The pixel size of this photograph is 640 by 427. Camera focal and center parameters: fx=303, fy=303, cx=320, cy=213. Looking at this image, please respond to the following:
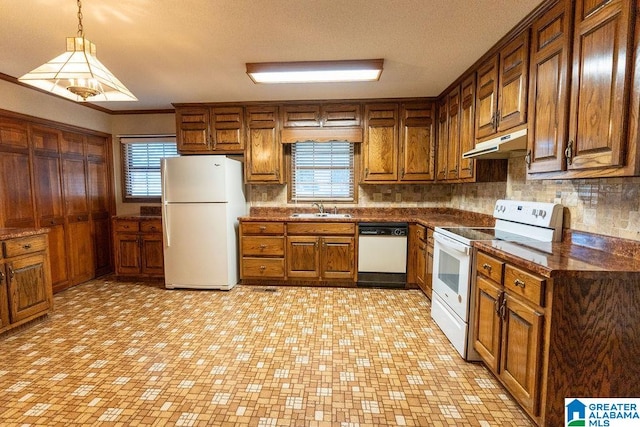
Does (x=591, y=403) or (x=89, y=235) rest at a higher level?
(x=89, y=235)

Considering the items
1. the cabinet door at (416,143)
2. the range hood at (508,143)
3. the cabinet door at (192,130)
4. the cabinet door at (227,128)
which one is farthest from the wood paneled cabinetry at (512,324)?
the cabinet door at (192,130)

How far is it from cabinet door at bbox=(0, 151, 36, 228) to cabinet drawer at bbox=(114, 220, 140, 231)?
81cm

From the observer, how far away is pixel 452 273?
2352mm

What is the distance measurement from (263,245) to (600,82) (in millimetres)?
3226

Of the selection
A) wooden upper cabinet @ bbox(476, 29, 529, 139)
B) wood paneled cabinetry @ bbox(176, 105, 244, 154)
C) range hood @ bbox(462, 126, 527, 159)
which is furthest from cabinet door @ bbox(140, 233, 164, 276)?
wooden upper cabinet @ bbox(476, 29, 529, 139)

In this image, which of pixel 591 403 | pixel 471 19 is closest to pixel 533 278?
pixel 591 403

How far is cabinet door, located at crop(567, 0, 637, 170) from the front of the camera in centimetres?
130

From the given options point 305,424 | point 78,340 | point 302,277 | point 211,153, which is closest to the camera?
point 305,424

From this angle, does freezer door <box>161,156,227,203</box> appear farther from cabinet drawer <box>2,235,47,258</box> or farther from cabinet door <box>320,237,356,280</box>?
cabinet door <box>320,237,356,280</box>

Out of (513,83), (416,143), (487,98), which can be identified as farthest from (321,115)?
(513,83)

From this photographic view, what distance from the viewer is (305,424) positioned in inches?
61.8

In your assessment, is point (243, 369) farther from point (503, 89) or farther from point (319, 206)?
point (503, 89)

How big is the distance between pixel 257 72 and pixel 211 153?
1.61 metres

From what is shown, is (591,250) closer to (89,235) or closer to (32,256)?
(32,256)
